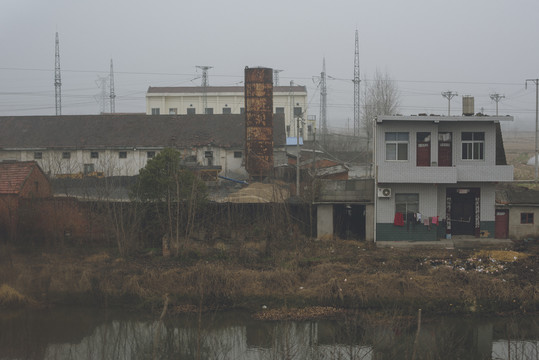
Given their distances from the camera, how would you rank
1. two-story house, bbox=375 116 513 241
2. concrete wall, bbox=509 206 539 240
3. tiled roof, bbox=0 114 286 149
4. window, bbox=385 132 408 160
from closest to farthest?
two-story house, bbox=375 116 513 241, window, bbox=385 132 408 160, concrete wall, bbox=509 206 539 240, tiled roof, bbox=0 114 286 149

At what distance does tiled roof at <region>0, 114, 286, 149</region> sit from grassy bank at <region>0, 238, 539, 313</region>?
41.9 feet

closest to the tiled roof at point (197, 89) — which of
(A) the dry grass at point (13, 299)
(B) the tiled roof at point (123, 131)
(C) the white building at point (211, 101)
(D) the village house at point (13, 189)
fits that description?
(C) the white building at point (211, 101)

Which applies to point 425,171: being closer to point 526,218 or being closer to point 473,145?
point 473,145

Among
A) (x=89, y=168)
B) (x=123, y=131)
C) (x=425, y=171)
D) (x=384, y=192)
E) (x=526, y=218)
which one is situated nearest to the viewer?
(x=425, y=171)

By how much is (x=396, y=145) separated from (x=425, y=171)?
105 centimetres

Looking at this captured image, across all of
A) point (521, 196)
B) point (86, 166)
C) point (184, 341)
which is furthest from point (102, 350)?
point (86, 166)

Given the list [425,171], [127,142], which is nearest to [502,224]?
[425,171]

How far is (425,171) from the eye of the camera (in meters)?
15.2

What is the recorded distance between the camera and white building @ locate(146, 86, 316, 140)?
4197 cm

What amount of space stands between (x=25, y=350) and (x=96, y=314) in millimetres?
1864

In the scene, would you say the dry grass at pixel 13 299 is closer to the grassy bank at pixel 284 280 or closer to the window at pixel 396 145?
the grassy bank at pixel 284 280

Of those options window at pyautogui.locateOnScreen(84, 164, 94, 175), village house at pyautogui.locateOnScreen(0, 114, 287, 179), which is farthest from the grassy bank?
window at pyautogui.locateOnScreen(84, 164, 94, 175)

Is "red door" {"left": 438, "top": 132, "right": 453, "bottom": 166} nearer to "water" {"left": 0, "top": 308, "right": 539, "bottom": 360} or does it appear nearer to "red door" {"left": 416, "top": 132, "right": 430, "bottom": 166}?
"red door" {"left": 416, "top": 132, "right": 430, "bottom": 166}

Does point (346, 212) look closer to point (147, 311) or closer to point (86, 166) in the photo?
point (147, 311)
